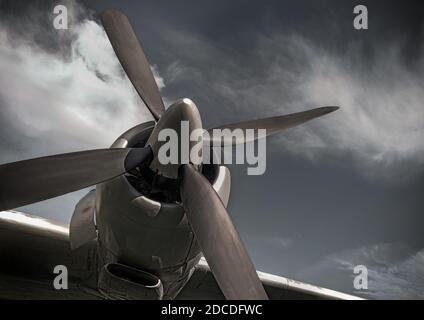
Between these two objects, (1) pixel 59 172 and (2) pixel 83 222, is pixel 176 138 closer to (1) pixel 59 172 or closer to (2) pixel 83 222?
(1) pixel 59 172

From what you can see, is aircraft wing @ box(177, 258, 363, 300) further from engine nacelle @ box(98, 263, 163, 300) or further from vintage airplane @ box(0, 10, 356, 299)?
engine nacelle @ box(98, 263, 163, 300)

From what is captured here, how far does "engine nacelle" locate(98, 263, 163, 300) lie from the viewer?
5.51 metres

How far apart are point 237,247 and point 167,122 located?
181 cm

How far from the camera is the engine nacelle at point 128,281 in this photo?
18.1 ft

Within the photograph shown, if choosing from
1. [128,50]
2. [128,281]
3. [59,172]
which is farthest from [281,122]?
[59,172]

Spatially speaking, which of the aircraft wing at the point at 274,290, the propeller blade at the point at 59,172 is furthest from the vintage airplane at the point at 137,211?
the aircraft wing at the point at 274,290

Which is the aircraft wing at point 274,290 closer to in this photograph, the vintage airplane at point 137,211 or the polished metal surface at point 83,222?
the vintage airplane at point 137,211

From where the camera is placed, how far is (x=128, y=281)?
5.50m

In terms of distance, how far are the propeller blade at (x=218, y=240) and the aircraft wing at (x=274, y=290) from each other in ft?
10.8

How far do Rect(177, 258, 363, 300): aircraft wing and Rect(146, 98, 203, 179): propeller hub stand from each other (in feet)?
11.2
